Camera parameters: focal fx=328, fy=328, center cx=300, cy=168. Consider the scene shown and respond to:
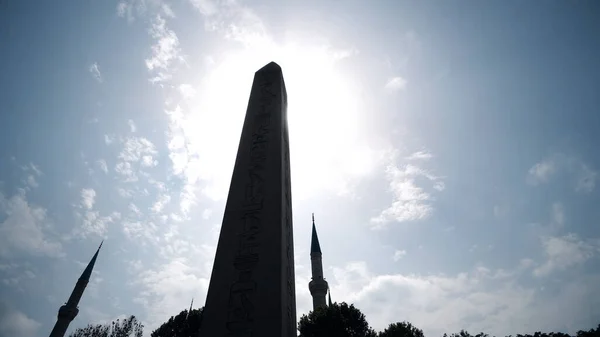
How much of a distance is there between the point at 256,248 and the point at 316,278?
24674 millimetres

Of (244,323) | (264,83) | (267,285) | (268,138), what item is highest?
(264,83)

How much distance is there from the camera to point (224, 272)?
4.86 m

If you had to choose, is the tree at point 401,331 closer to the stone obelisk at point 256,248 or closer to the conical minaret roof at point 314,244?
the conical minaret roof at point 314,244

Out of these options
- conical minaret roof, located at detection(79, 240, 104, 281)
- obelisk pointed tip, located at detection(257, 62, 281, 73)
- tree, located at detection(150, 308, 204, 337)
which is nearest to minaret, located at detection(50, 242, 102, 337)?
conical minaret roof, located at detection(79, 240, 104, 281)

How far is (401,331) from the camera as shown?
2105 centimetres

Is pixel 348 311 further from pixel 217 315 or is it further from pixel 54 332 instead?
pixel 54 332

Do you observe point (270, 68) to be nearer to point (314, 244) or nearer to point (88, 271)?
point (314, 244)

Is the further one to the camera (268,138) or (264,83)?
(264,83)

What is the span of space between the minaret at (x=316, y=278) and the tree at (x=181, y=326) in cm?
902

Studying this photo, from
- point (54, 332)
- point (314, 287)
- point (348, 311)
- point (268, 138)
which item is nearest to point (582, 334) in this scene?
point (348, 311)

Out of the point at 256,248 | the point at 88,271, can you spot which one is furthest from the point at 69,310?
the point at 256,248

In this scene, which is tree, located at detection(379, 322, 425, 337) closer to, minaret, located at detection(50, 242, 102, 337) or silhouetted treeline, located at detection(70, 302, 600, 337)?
silhouetted treeline, located at detection(70, 302, 600, 337)

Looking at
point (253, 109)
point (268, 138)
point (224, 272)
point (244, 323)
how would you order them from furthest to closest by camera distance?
point (253, 109) → point (268, 138) → point (224, 272) → point (244, 323)

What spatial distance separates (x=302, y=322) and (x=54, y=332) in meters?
23.5
